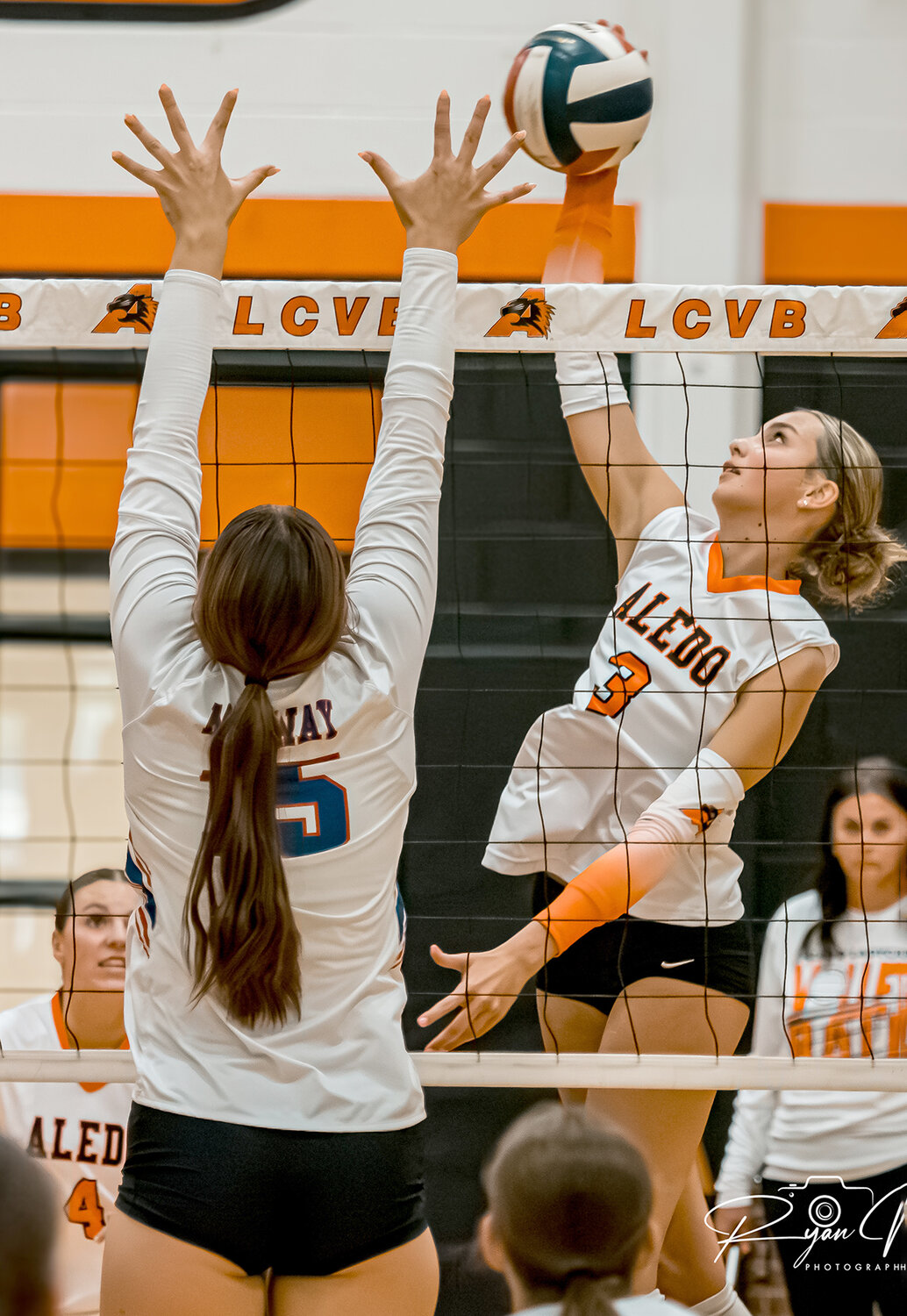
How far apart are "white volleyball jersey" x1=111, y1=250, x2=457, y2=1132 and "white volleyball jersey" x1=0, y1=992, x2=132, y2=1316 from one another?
1303 mm

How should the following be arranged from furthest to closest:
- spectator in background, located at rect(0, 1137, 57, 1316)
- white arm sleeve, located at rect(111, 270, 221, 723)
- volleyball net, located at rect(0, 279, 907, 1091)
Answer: volleyball net, located at rect(0, 279, 907, 1091)
white arm sleeve, located at rect(111, 270, 221, 723)
spectator in background, located at rect(0, 1137, 57, 1316)

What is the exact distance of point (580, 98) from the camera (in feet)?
6.87

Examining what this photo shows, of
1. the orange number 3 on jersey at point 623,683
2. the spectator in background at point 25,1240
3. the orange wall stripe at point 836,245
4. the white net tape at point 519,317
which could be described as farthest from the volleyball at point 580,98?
the spectator in background at point 25,1240

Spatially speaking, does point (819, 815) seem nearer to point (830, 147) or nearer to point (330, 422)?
point (330, 422)

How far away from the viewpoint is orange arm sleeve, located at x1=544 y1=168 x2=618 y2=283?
2119 mm

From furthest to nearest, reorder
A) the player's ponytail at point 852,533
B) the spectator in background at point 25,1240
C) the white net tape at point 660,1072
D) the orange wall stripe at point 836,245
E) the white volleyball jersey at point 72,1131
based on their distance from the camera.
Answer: the orange wall stripe at point 836,245 < the white volleyball jersey at point 72,1131 < the player's ponytail at point 852,533 < the white net tape at point 660,1072 < the spectator in background at point 25,1240

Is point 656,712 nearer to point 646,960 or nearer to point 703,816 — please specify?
point 703,816

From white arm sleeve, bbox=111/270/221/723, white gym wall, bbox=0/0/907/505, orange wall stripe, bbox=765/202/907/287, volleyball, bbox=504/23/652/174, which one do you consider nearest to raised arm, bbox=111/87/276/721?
white arm sleeve, bbox=111/270/221/723

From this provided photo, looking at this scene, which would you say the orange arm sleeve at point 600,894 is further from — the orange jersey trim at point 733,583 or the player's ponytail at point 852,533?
the player's ponytail at point 852,533

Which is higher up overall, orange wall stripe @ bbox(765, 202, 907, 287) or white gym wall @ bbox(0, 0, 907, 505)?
white gym wall @ bbox(0, 0, 907, 505)

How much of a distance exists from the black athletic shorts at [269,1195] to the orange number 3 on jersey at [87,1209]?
1316mm

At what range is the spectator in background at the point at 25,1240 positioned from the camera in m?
0.87

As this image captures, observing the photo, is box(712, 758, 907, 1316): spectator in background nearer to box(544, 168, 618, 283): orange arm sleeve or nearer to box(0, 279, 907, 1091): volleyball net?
box(0, 279, 907, 1091): volleyball net

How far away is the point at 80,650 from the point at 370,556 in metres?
2.16
